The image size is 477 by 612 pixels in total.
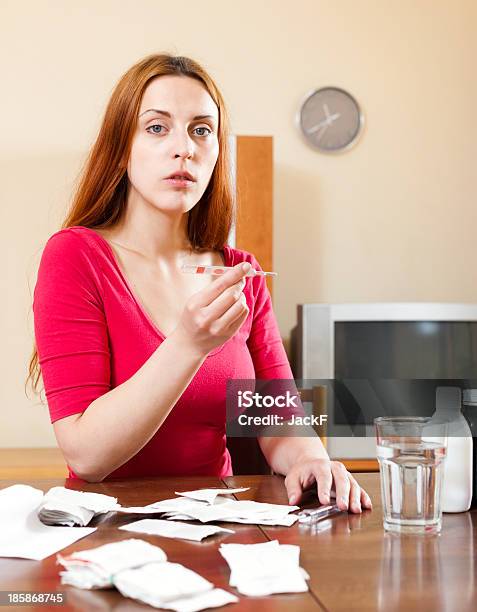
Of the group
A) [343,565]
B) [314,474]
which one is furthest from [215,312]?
[343,565]

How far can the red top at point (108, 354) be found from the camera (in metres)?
1.37

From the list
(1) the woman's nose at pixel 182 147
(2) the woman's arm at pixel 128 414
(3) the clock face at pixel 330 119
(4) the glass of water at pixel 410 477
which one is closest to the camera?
(4) the glass of water at pixel 410 477

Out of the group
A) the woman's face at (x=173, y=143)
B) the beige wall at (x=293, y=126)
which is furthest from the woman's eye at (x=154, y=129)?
the beige wall at (x=293, y=126)

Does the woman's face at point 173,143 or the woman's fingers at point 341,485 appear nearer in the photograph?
the woman's fingers at point 341,485

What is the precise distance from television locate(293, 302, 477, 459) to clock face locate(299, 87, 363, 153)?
78 centimetres

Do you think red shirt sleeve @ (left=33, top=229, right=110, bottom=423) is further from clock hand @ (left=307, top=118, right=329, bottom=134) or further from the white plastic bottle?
clock hand @ (left=307, top=118, right=329, bottom=134)

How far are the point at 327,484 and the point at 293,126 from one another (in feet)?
8.36

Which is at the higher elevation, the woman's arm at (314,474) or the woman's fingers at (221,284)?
the woman's fingers at (221,284)

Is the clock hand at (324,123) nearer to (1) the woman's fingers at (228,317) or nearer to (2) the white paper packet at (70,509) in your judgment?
(1) the woman's fingers at (228,317)

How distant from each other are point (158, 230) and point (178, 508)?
2.28ft

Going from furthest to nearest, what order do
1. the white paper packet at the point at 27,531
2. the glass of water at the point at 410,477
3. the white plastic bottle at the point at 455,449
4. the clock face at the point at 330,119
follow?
the clock face at the point at 330,119
the white plastic bottle at the point at 455,449
the glass of water at the point at 410,477
the white paper packet at the point at 27,531

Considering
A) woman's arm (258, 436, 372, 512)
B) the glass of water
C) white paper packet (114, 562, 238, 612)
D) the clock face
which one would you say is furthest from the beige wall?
white paper packet (114, 562, 238, 612)

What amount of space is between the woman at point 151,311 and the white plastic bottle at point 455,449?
5.3 inches

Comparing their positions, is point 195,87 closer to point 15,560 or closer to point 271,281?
point 15,560
